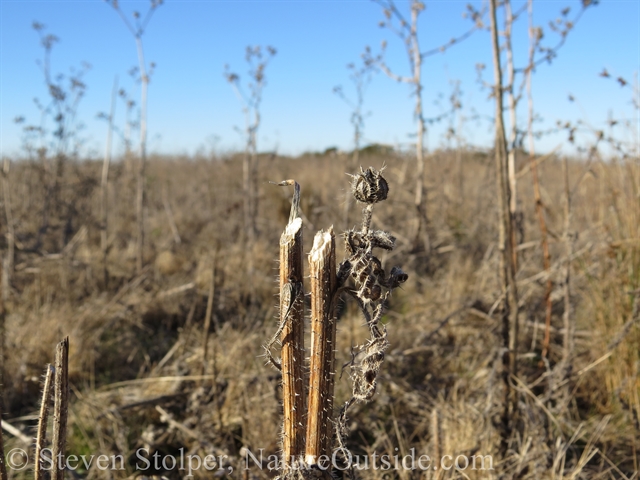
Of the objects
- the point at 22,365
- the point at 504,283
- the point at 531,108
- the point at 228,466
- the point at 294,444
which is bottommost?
the point at 228,466

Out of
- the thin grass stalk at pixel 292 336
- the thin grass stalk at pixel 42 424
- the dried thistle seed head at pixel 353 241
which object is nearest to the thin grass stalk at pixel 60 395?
the thin grass stalk at pixel 42 424

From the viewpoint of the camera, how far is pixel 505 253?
1.94 m

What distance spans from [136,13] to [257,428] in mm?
4147

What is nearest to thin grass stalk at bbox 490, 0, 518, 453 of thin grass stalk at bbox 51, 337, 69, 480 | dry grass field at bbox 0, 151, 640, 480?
dry grass field at bbox 0, 151, 640, 480

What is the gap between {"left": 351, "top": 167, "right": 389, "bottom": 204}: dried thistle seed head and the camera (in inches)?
29.6

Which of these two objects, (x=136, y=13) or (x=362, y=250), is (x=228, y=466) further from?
(x=136, y=13)

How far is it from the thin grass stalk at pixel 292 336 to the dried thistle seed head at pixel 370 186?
0.10 meters

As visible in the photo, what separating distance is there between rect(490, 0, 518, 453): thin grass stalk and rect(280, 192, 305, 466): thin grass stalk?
1.35 m

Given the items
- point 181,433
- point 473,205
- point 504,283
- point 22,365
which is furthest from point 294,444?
point 473,205

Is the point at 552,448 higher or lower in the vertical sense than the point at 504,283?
lower

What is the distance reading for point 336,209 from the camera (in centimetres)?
567

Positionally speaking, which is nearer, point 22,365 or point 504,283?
point 504,283

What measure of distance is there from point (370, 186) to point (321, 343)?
0.86 ft

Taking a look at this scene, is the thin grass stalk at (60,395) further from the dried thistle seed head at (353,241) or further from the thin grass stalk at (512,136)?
the thin grass stalk at (512,136)
